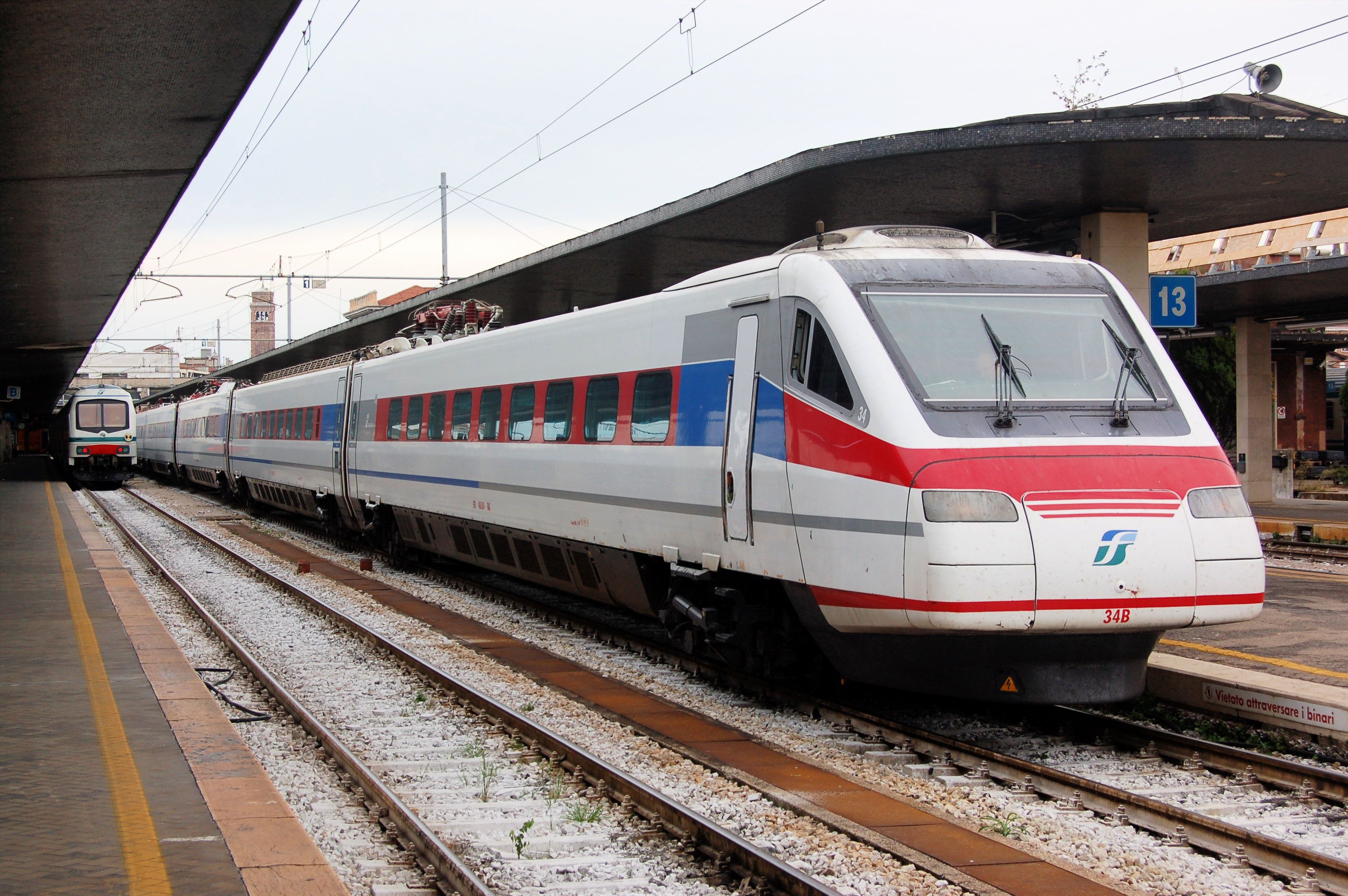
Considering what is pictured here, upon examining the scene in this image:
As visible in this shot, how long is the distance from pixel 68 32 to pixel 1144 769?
8.79 m

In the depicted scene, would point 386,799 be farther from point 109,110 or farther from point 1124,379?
point 109,110

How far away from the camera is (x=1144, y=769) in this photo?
6992 millimetres

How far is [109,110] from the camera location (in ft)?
37.6

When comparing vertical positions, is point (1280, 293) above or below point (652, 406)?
above

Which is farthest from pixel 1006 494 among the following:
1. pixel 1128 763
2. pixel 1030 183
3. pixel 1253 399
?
pixel 1253 399

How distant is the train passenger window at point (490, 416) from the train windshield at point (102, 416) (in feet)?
109

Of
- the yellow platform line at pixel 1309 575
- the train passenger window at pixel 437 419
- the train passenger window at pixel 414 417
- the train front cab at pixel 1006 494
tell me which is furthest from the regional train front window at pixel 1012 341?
the train passenger window at pixel 414 417

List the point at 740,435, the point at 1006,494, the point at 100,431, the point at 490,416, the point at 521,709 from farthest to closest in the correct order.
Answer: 1. the point at 100,431
2. the point at 490,416
3. the point at 521,709
4. the point at 740,435
5. the point at 1006,494

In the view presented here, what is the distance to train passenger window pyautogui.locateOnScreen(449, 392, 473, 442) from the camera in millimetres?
14688

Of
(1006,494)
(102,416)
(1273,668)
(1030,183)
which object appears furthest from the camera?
(102,416)

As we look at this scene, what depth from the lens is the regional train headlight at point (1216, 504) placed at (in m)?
7.09

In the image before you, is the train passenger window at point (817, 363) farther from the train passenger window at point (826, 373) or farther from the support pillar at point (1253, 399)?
the support pillar at point (1253, 399)

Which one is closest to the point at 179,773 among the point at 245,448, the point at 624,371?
the point at 624,371

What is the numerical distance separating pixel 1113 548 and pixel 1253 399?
77.3 ft
